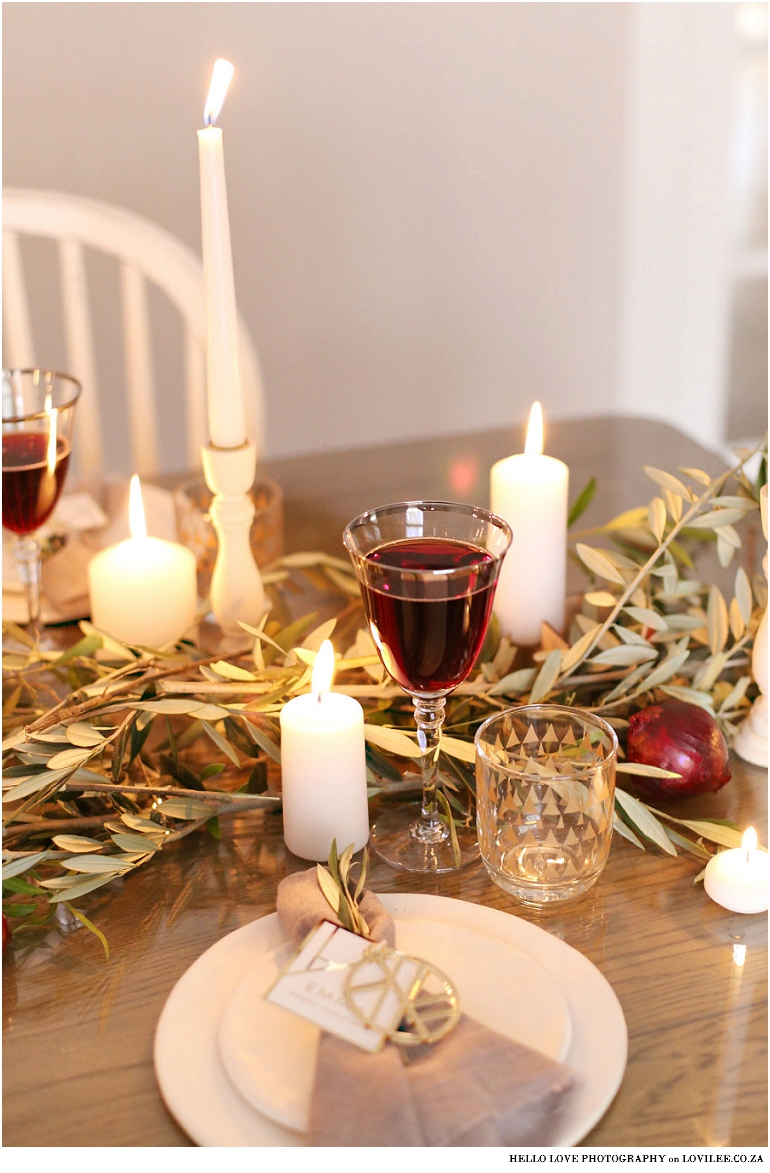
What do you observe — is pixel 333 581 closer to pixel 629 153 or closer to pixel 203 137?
pixel 203 137

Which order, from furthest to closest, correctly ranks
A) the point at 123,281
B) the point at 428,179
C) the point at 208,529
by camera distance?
the point at 428,179
the point at 123,281
the point at 208,529

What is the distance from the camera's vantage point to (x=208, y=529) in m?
1.06

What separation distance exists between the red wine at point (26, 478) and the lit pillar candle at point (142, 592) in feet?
0.23

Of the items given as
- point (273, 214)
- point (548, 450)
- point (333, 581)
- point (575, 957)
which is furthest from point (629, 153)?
point (575, 957)

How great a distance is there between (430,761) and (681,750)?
174mm

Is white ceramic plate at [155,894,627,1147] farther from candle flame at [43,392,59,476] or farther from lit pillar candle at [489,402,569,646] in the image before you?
candle flame at [43,392,59,476]

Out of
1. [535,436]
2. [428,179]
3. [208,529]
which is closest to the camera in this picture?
[535,436]

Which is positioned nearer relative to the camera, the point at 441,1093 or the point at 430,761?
the point at 441,1093

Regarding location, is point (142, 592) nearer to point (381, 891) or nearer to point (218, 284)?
point (218, 284)

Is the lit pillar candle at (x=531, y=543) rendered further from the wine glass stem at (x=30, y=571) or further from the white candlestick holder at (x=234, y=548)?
the wine glass stem at (x=30, y=571)

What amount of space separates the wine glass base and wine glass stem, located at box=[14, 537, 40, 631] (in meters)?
0.40

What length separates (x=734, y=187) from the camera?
8.25 feet

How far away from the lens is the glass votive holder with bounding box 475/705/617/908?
682mm

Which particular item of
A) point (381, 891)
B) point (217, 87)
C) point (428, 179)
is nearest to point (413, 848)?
point (381, 891)
